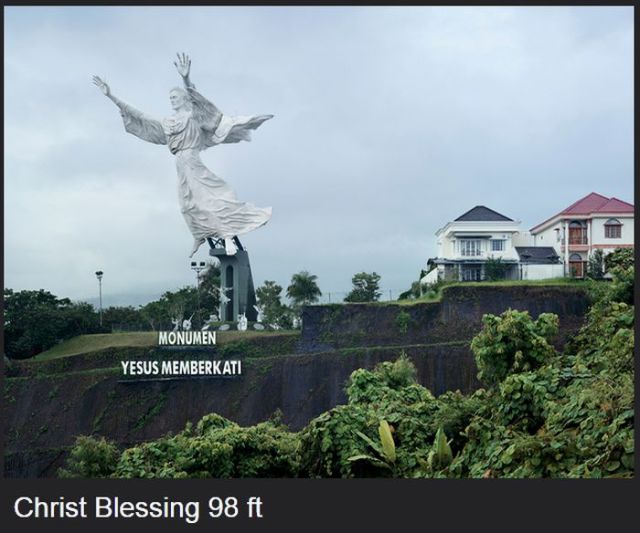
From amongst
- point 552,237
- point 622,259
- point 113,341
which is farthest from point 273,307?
point 622,259

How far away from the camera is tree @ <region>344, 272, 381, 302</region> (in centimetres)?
2790

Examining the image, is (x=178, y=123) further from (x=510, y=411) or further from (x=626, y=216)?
(x=510, y=411)

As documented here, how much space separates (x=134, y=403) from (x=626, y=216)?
1527 cm

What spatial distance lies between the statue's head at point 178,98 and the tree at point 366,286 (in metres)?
8.18

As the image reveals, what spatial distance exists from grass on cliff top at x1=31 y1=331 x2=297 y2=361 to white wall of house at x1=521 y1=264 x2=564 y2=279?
311 inches

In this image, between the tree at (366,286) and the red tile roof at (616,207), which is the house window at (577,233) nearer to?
the red tile roof at (616,207)

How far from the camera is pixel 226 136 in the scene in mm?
23438

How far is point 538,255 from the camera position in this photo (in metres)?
27.7

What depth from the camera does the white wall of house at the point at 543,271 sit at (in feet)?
85.9

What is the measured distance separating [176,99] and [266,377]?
7573 mm

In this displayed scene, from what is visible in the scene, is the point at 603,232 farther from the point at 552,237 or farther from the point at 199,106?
the point at 199,106

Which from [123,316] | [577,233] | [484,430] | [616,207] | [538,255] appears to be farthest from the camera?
[123,316]

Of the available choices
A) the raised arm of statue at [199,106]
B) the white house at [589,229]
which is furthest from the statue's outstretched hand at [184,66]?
the white house at [589,229]

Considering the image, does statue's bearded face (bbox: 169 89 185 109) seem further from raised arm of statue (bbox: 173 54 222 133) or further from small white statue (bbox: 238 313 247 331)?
small white statue (bbox: 238 313 247 331)
